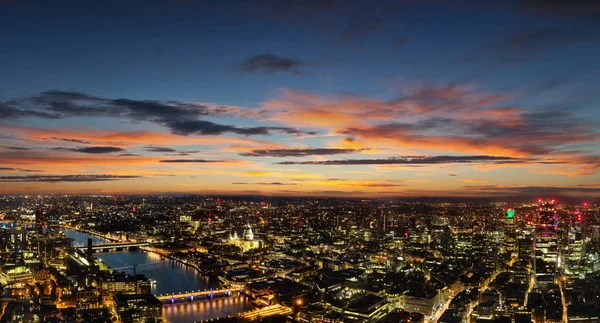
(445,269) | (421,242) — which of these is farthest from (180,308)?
(421,242)

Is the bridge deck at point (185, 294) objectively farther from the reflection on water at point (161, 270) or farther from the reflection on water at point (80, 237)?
the reflection on water at point (80, 237)

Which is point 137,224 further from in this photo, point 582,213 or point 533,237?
point 582,213

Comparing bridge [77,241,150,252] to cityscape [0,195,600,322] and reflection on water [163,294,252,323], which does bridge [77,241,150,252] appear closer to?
cityscape [0,195,600,322]

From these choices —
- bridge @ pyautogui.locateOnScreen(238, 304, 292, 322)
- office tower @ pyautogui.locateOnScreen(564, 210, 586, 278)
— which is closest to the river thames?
bridge @ pyautogui.locateOnScreen(238, 304, 292, 322)

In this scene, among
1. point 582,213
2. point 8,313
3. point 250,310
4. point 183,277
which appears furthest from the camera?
point 582,213

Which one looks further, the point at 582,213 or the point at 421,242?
the point at 582,213

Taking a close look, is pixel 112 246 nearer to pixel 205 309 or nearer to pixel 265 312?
pixel 205 309
